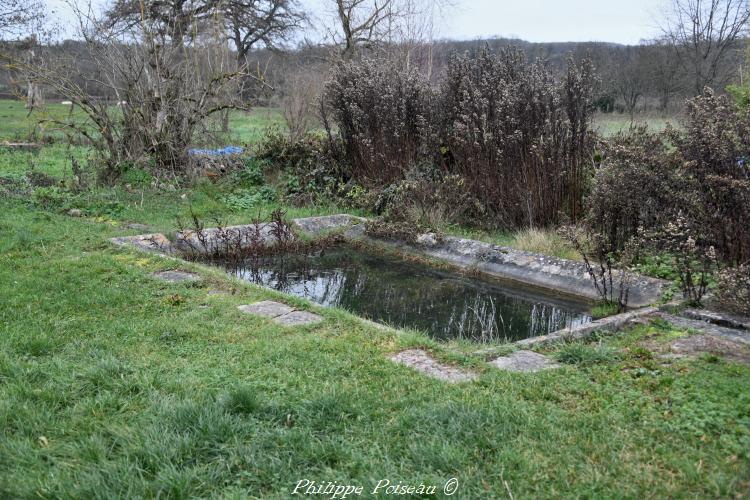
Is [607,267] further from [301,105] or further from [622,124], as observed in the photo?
[622,124]

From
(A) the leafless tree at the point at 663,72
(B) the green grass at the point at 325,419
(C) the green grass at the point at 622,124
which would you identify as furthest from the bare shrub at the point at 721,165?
(A) the leafless tree at the point at 663,72

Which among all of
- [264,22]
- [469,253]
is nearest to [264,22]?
[264,22]

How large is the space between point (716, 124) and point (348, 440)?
4216mm

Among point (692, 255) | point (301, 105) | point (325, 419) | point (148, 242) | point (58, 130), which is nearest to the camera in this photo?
point (325, 419)

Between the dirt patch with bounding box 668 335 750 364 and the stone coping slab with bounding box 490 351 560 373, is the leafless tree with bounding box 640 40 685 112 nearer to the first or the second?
the dirt patch with bounding box 668 335 750 364

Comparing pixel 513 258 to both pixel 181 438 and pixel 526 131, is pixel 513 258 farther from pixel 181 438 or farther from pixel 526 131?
pixel 181 438

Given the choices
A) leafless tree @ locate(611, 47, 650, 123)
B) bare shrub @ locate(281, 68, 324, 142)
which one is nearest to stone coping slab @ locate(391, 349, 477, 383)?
bare shrub @ locate(281, 68, 324, 142)

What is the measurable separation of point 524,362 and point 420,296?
2542mm

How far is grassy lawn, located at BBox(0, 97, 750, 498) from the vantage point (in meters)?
2.33

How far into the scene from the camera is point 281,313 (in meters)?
4.68

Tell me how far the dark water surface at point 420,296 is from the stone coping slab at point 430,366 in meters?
1.01

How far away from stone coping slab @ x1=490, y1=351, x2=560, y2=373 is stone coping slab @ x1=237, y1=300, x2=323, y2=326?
1.40 m

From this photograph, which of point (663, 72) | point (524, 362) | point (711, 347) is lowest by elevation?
point (524, 362)

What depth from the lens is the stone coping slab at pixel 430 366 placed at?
11.2ft
